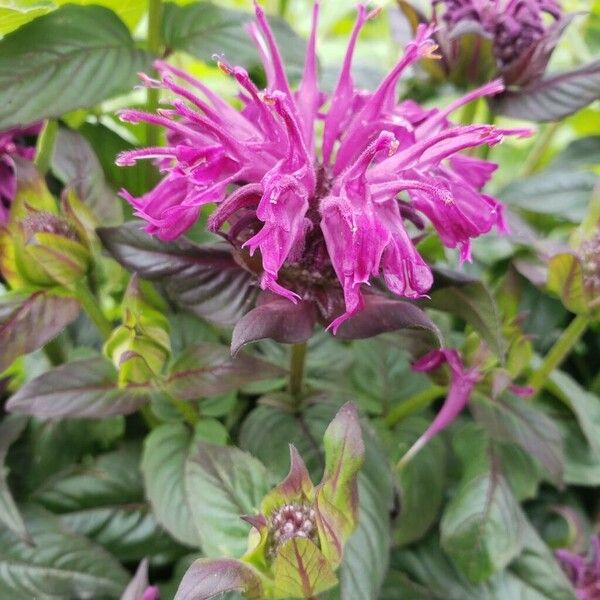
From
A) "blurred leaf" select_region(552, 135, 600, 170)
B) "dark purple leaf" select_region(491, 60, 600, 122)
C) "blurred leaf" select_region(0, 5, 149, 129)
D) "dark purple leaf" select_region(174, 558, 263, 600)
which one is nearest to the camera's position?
"dark purple leaf" select_region(174, 558, 263, 600)

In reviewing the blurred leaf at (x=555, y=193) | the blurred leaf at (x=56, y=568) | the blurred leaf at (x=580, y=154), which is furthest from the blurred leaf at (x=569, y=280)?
the blurred leaf at (x=56, y=568)

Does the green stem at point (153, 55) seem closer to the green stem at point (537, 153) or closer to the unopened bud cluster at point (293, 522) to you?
the unopened bud cluster at point (293, 522)

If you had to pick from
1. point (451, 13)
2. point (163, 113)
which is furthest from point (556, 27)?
point (163, 113)

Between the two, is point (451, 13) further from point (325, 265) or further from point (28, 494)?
point (28, 494)

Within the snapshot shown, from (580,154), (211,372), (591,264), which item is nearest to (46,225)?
(211,372)

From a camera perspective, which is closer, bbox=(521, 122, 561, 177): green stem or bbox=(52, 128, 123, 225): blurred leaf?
bbox=(52, 128, 123, 225): blurred leaf

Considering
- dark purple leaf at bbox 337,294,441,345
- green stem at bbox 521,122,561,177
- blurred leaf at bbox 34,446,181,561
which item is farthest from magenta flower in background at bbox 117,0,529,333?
green stem at bbox 521,122,561,177

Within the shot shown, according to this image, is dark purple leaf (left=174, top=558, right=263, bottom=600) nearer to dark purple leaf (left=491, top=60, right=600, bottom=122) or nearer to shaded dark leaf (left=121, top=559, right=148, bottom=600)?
shaded dark leaf (left=121, top=559, right=148, bottom=600)
